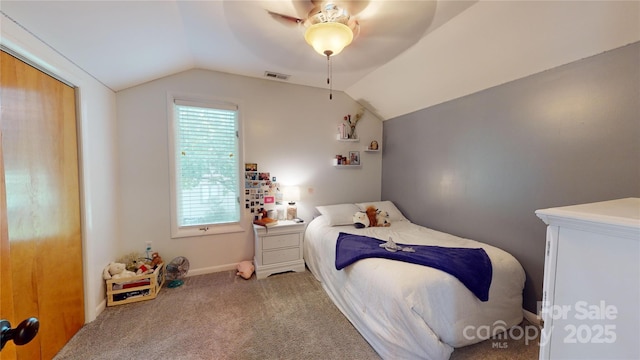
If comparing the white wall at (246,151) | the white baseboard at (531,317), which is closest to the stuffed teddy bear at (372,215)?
the white wall at (246,151)

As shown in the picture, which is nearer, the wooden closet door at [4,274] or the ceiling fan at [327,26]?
the wooden closet door at [4,274]

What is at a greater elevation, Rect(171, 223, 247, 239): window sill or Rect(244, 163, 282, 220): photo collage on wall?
Rect(244, 163, 282, 220): photo collage on wall

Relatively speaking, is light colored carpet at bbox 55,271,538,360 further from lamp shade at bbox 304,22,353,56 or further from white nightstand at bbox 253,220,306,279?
lamp shade at bbox 304,22,353,56

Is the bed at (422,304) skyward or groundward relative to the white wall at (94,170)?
groundward

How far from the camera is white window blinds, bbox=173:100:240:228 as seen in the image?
282 centimetres

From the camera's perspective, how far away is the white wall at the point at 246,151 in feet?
8.54

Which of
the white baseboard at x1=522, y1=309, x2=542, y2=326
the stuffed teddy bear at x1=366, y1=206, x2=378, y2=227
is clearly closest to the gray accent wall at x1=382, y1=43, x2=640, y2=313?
the white baseboard at x1=522, y1=309, x2=542, y2=326

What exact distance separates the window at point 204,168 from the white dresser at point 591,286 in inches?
116

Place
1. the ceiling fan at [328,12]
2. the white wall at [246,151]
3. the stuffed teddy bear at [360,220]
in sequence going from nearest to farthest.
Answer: the ceiling fan at [328,12] < the white wall at [246,151] < the stuffed teddy bear at [360,220]

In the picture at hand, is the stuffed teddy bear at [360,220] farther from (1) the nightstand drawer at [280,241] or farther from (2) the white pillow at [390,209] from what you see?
(1) the nightstand drawer at [280,241]

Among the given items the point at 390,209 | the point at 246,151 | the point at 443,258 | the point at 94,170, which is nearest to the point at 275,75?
the point at 246,151

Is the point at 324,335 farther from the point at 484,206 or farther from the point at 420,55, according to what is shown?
the point at 420,55

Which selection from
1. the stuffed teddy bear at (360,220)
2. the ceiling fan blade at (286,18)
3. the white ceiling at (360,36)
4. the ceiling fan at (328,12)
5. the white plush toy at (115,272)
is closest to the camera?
the white ceiling at (360,36)

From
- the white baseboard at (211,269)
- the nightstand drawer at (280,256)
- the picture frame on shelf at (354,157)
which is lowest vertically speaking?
the white baseboard at (211,269)
